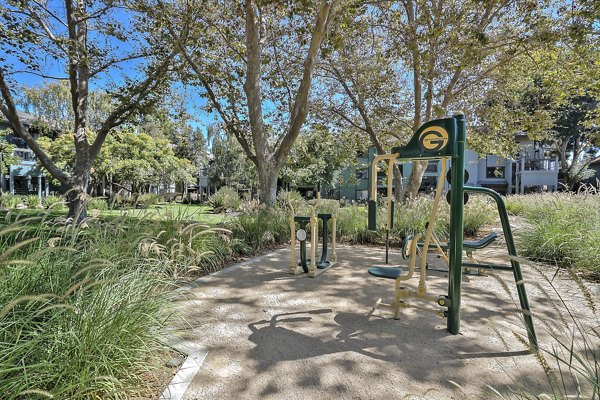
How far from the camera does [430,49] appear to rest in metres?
8.00

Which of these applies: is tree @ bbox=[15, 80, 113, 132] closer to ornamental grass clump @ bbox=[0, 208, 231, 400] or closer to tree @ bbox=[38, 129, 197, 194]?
tree @ bbox=[38, 129, 197, 194]

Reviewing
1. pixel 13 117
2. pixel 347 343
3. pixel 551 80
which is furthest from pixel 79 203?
pixel 551 80

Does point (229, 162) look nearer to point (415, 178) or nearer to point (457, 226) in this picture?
point (415, 178)

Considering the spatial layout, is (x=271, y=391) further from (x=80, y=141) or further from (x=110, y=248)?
(x=80, y=141)

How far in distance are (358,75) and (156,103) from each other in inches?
270

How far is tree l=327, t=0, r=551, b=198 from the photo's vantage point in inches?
281

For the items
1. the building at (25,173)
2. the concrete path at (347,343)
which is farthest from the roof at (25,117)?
the concrete path at (347,343)

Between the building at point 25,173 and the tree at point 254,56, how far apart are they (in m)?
21.8

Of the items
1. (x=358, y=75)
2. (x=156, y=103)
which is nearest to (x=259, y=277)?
(x=156, y=103)

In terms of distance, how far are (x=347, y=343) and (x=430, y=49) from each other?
807 centimetres

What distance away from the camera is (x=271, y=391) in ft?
6.59

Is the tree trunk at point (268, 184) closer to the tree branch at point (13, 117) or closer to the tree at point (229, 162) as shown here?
the tree branch at point (13, 117)

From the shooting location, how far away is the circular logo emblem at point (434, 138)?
278 cm

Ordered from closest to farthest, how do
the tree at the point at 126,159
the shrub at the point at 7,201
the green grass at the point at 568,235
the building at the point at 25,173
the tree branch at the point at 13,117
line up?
the shrub at the point at 7,201, the green grass at the point at 568,235, the tree branch at the point at 13,117, the tree at the point at 126,159, the building at the point at 25,173
